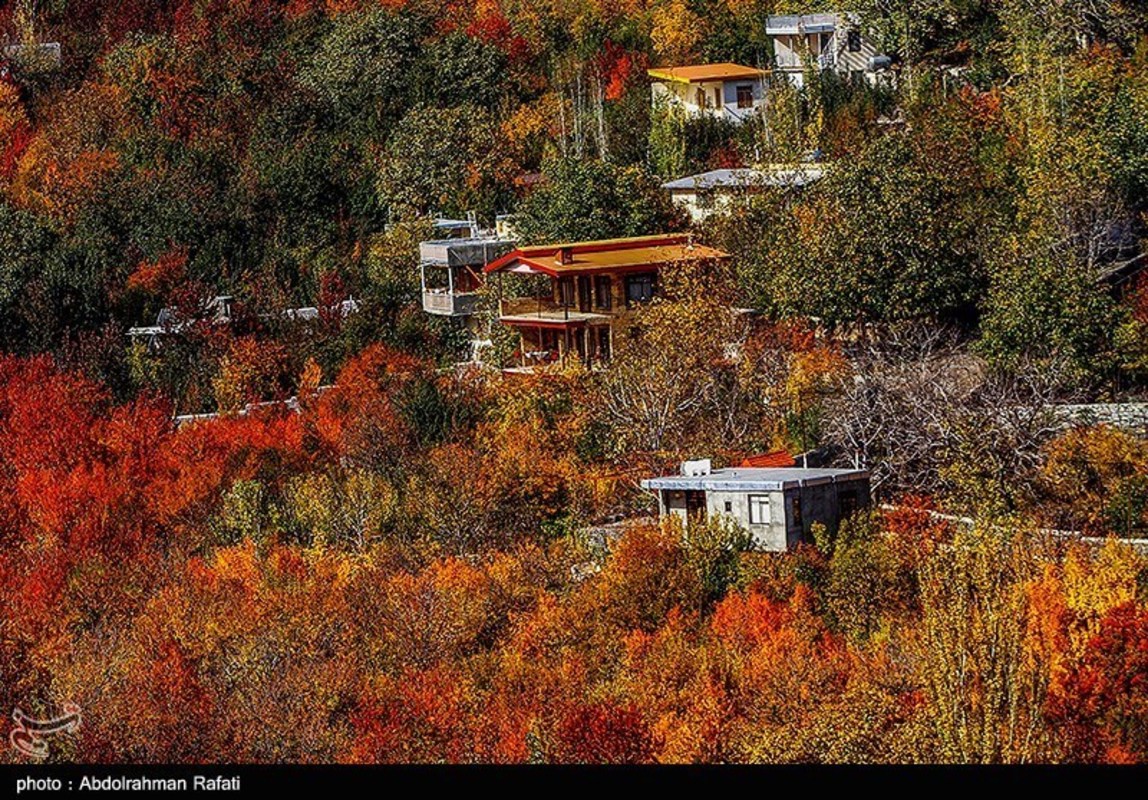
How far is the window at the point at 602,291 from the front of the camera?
39.5 meters

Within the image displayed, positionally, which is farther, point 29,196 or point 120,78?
point 120,78

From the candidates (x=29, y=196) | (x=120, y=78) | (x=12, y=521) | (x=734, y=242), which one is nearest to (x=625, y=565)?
(x=734, y=242)

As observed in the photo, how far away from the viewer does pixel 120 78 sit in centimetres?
5803

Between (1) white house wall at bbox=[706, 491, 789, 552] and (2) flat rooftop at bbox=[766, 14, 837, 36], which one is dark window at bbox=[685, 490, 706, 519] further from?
(2) flat rooftop at bbox=[766, 14, 837, 36]

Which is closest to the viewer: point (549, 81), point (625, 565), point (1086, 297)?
point (625, 565)

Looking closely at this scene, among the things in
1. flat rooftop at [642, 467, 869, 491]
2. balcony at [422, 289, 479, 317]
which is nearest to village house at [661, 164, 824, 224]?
balcony at [422, 289, 479, 317]

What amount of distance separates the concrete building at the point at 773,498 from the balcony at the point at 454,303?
11217mm

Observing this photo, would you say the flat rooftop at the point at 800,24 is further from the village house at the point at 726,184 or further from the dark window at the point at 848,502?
the dark window at the point at 848,502

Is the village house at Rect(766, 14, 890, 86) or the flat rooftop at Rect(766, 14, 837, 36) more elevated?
the flat rooftop at Rect(766, 14, 837, 36)

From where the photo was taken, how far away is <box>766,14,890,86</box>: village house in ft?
165

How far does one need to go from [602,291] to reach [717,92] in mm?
13674

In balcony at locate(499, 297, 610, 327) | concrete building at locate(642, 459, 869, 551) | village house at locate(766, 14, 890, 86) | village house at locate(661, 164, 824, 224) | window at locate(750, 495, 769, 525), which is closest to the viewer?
concrete building at locate(642, 459, 869, 551)
